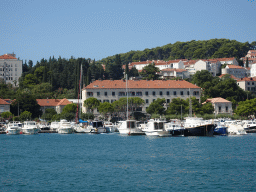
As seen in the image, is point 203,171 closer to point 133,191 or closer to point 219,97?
point 133,191

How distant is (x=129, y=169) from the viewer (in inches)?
1357

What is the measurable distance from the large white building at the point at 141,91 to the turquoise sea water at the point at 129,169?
206 ft

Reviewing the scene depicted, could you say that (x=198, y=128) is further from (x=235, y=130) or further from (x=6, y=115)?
(x=6, y=115)

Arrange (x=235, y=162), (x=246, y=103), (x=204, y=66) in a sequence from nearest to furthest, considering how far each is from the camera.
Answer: (x=235, y=162) → (x=246, y=103) → (x=204, y=66)

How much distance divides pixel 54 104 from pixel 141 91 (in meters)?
26.7

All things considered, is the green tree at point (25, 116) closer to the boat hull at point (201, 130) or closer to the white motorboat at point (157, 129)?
the white motorboat at point (157, 129)

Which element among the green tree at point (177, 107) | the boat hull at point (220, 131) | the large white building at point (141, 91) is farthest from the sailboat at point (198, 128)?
A: the large white building at point (141, 91)

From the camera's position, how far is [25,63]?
A: 192 metres

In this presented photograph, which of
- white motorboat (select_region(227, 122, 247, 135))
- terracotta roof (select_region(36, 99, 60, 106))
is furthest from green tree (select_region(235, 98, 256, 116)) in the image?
terracotta roof (select_region(36, 99, 60, 106))

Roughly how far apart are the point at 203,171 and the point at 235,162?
6284mm

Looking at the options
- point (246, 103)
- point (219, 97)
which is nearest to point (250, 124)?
point (246, 103)

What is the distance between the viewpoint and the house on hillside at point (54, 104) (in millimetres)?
118688

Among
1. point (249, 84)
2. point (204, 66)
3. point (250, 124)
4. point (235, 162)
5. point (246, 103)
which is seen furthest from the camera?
point (204, 66)

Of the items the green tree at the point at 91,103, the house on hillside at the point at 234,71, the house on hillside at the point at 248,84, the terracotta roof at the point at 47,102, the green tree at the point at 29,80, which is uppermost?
the house on hillside at the point at 234,71
